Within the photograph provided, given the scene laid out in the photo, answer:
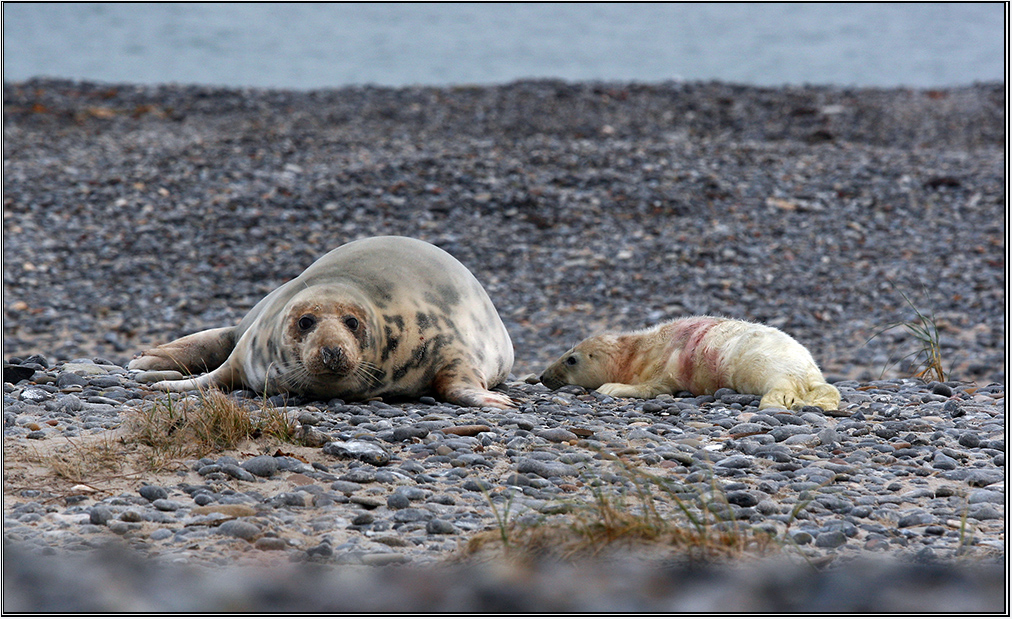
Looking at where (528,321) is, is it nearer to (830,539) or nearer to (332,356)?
(332,356)

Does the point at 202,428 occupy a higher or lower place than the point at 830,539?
higher

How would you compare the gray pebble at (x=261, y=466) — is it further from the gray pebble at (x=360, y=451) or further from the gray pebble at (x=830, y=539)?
the gray pebble at (x=830, y=539)

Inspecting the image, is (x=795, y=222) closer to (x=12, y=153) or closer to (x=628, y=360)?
(x=628, y=360)

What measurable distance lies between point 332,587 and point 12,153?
512 inches

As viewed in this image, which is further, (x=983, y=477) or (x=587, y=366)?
(x=587, y=366)

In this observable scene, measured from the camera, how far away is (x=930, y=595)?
166cm

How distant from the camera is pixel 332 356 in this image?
411 centimetres

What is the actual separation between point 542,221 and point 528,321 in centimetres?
195

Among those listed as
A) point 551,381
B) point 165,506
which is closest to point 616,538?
point 165,506

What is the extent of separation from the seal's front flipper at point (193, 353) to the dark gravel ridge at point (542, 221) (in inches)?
103

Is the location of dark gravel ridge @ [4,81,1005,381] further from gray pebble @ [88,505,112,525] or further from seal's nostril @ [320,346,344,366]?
gray pebble @ [88,505,112,525]

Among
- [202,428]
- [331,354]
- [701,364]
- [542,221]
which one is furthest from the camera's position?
[542,221]

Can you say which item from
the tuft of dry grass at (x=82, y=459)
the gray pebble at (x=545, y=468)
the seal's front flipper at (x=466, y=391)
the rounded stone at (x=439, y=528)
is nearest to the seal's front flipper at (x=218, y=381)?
the seal's front flipper at (x=466, y=391)

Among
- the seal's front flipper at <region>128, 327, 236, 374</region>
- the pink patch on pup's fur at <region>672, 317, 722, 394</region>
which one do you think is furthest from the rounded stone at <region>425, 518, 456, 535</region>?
the seal's front flipper at <region>128, 327, 236, 374</region>
